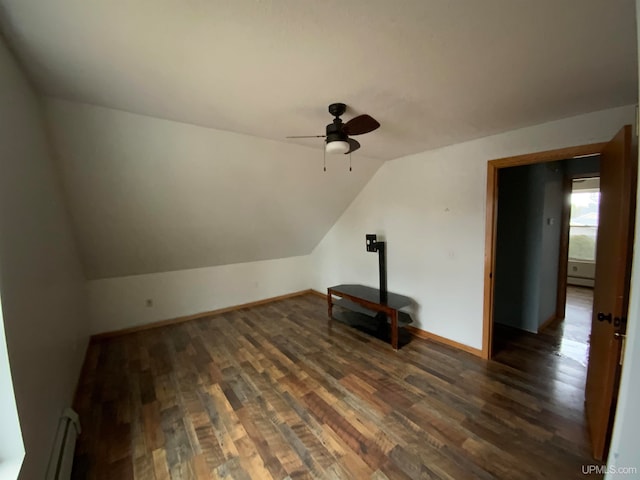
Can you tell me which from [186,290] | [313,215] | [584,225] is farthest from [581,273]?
[186,290]

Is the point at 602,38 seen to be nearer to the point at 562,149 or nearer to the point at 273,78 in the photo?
the point at 562,149

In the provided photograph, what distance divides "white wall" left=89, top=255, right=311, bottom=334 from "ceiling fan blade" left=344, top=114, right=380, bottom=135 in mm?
3364

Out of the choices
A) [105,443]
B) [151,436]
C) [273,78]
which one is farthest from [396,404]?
[273,78]

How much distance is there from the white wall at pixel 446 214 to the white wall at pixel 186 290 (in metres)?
1.93

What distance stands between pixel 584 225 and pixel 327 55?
7313mm

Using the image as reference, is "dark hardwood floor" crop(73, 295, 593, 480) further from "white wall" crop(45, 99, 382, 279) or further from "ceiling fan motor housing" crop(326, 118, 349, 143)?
"ceiling fan motor housing" crop(326, 118, 349, 143)

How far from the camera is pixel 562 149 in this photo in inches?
86.0

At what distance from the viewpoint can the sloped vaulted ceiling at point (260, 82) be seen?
103cm

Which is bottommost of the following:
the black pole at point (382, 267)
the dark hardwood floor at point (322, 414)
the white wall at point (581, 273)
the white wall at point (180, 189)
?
the dark hardwood floor at point (322, 414)

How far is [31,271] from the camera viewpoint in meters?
1.47

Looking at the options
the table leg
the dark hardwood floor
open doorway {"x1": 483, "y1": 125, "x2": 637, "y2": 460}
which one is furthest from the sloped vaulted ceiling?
the table leg

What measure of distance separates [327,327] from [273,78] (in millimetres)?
3091

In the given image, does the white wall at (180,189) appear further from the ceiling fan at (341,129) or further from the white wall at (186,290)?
the ceiling fan at (341,129)

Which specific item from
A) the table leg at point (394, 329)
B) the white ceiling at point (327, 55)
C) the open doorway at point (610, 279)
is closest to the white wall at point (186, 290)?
the table leg at point (394, 329)
